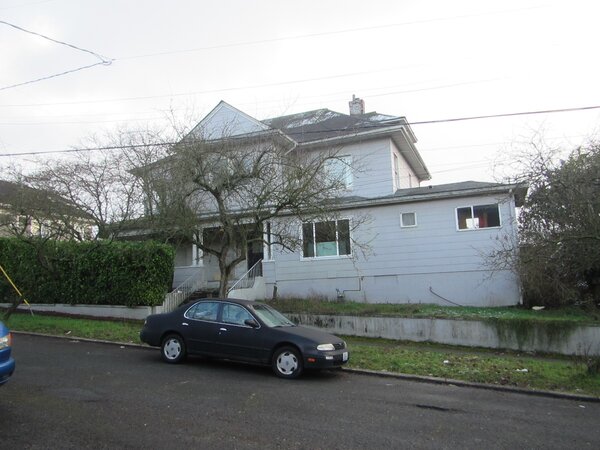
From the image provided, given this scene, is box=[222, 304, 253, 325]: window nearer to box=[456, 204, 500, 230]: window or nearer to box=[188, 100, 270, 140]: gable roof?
box=[188, 100, 270, 140]: gable roof

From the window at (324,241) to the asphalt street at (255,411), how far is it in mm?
9674

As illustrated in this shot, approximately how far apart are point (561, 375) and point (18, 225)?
18234mm

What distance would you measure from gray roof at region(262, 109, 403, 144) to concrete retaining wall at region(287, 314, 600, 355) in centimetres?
749

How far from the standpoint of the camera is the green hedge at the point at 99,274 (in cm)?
1639

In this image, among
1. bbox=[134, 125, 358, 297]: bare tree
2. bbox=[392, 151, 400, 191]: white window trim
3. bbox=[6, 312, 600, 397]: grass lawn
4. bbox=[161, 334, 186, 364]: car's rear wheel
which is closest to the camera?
bbox=[6, 312, 600, 397]: grass lawn

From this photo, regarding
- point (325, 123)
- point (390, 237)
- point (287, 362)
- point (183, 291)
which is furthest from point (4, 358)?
point (325, 123)

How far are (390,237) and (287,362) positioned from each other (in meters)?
10.7

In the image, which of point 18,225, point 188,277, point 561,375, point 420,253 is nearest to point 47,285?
point 18,225

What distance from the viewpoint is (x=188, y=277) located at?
21.6m

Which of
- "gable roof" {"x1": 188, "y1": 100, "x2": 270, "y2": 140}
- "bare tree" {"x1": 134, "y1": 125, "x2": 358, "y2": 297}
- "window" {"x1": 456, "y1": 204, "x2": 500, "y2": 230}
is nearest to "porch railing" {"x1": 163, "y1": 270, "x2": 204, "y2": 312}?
"bare tree" {"x1": 134, "y1": 125, "x2": 358, "y2": 297}

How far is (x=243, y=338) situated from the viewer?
9227 mm

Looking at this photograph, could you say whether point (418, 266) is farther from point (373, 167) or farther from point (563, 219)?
point (563, 219)

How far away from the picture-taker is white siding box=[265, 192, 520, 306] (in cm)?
1709

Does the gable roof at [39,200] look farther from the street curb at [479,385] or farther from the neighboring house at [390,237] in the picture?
the street curb at [479,385]
